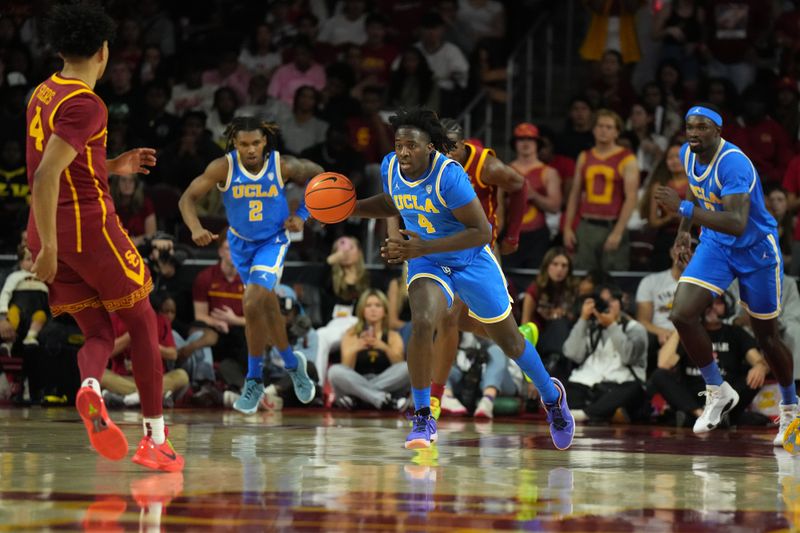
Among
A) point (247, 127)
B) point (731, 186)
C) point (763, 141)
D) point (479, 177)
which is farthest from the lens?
point (763, 141)

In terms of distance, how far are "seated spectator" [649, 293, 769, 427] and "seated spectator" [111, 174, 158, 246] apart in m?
4.91

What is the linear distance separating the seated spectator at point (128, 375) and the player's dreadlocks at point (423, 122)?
439 cm

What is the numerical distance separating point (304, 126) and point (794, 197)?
5.10 metres

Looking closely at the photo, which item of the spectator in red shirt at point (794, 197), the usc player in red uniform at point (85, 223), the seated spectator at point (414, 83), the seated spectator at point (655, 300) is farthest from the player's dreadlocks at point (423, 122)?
the seated spectator at point (414, 83)

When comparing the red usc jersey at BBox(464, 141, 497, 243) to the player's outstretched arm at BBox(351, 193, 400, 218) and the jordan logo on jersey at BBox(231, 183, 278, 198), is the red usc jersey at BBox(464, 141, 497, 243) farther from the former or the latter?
the jordan logo on jersey at BBox(231, 183, 278, 198)

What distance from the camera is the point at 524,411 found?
36.0ft

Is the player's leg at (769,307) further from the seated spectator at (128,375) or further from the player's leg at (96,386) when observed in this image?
the seated spectator at (128,375)

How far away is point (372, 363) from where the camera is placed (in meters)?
11.1

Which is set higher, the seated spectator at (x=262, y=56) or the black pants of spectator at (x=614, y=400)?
the seated spectator at (x=262, y=56)

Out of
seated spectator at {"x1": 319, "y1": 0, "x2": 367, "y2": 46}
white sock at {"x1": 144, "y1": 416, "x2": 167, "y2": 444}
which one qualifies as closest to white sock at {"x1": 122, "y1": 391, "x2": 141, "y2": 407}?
white sock at {"x1": 144, "y1": 416, "x2": 167, "y2": 444}

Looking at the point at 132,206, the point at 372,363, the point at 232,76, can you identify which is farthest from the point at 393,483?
the point at 232,76

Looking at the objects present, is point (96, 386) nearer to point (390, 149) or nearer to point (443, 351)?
point (443, 351)

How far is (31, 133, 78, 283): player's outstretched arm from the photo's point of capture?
208 inches

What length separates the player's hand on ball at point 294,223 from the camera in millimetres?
8969
